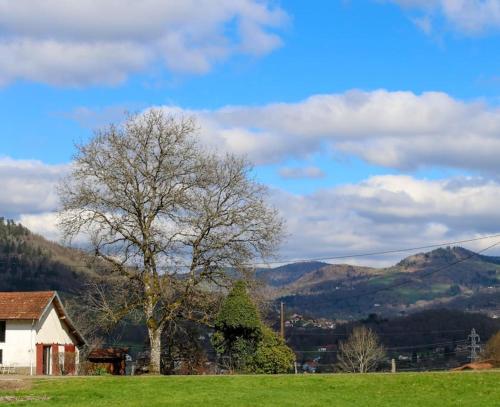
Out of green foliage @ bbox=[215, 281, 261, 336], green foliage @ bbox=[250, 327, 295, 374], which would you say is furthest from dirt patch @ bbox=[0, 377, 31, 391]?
green foliage @ bbox=[250, 327, 295, 374]

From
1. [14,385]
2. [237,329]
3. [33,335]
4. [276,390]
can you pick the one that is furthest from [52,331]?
[276,390]

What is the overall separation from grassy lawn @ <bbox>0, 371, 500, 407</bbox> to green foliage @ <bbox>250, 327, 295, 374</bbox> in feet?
34.2

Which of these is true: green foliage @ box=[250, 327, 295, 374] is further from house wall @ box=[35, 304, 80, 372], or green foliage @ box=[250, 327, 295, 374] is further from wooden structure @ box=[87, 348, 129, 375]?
house wall @ box=[35, 304, 80, 372]

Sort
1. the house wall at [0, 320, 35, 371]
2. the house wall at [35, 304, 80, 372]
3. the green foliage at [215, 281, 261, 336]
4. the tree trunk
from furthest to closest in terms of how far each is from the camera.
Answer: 1. the house wall at [35, 304, 80, 372]
2. the house wall at [0, 320, 35, 371]
3. the tree trunk
4. the green foliage at [215, 281, 261, 336]

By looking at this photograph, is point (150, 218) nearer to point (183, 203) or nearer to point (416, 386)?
point (183, 203)

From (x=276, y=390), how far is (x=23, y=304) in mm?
29544

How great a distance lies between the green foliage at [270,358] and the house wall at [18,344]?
57.3ft

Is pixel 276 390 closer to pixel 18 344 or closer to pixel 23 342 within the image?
pixel 23 342

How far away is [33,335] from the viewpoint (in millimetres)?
59156

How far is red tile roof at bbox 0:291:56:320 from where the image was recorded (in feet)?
194

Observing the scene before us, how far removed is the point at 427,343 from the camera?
192m

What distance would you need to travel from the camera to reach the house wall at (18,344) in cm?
5853

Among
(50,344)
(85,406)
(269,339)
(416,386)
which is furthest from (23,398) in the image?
(50,344)

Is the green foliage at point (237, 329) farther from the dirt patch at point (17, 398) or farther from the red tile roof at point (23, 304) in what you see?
the dirt patch at point (17, 398)
